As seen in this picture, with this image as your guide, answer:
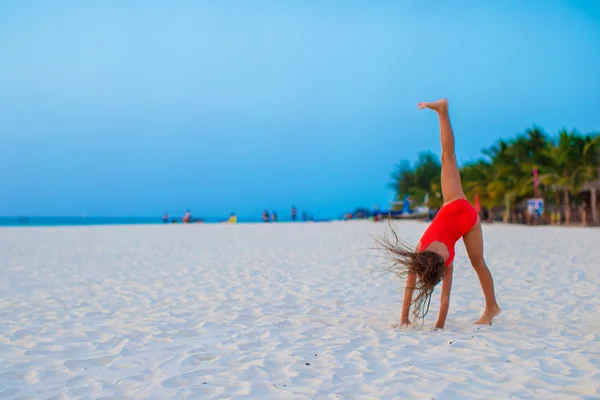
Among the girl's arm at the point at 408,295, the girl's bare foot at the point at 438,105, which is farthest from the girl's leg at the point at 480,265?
the girl's bare foot at the point at 438,105

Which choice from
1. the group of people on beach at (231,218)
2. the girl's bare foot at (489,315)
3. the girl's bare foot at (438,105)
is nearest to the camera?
the girl's bare foot at (438,105)

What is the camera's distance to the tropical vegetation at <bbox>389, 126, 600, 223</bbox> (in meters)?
29.1

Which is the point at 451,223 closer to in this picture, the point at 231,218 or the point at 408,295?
the point at 408,295

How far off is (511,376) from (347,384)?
40.3 inches

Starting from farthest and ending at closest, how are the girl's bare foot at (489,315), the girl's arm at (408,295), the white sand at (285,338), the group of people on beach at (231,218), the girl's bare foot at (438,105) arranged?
the group of people on beach at (231,218), the girl's bare foot at (489,315), the girl's bare foot at (438,105), the girl's arm at (408,295), the white sand at (285,338)

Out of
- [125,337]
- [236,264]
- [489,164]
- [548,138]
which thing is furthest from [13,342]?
[489,164]

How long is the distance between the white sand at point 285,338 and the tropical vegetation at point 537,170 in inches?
890

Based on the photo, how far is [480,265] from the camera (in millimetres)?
5051

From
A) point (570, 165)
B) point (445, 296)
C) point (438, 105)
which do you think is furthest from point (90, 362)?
point (570, 165)

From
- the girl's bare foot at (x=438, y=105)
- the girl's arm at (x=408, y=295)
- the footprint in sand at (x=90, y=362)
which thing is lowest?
the footprint in sand at (x=90, y=362)

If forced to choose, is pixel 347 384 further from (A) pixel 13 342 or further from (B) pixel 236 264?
(B) pixel 236 264

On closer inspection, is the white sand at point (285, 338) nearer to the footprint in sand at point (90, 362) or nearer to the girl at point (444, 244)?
the footprint in sand at point (90, 362)

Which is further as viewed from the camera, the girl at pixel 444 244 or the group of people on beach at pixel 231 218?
the group of people on beach at pixel 231 218

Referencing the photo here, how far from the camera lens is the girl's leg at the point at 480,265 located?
4.95 m
